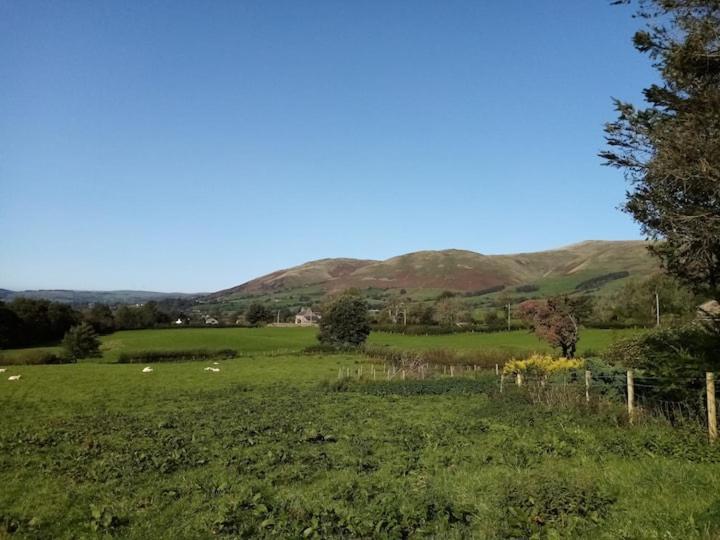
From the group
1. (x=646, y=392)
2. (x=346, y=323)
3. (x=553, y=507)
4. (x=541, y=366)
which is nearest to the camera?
(x=553, y=507)

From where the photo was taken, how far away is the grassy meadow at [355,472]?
30.8 ft

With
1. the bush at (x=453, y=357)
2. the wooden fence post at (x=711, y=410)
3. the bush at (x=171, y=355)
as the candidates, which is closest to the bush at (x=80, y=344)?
the bush at (x=171, y=355)

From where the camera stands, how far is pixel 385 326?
105 metres

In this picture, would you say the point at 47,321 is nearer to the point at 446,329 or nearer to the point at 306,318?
the point at 446,329

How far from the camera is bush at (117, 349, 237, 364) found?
219ft

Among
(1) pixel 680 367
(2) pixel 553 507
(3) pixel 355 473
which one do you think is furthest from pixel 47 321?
(2) pixel 553 507

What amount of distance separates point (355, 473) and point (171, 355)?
6111 centimetres

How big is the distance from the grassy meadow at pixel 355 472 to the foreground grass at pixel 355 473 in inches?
1.9

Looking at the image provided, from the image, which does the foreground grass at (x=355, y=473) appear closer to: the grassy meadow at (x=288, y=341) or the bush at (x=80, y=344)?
the bush at (x=80, y=344)

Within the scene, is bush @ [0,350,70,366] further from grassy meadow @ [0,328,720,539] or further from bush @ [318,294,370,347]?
grassy meadow @ [0,328,720,539]

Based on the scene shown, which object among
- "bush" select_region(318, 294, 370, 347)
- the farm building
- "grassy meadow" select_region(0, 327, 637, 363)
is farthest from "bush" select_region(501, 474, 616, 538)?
the farm building

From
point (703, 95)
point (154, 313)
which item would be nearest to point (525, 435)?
point (703, 95)

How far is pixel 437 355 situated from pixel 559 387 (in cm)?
3924

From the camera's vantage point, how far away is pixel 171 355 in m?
69.4
